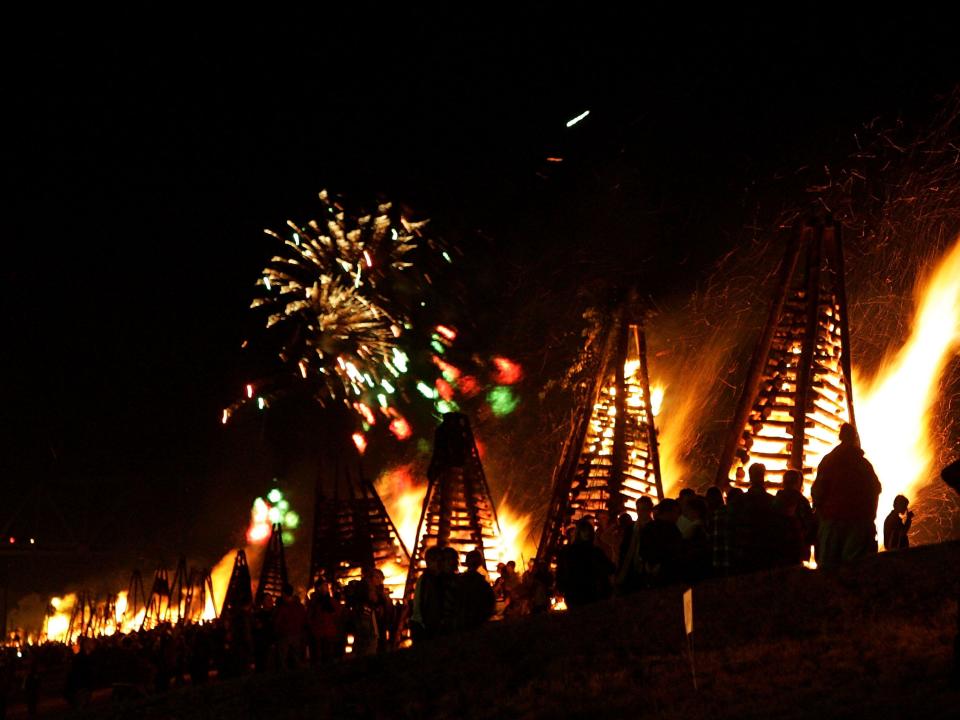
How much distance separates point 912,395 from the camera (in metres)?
23.5

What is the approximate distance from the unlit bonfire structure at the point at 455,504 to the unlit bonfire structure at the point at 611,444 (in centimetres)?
473

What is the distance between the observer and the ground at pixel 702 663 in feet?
32.0

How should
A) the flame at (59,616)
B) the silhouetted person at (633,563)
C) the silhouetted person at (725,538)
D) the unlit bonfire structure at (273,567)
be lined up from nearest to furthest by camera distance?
the silhouetted person at (725,538) < the silhouetted person at (633,563) < the unlit bonfire structure at (273,567) < the flame at (59,616)

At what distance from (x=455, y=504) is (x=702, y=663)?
55.6ft

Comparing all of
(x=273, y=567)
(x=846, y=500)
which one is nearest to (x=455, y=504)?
(x=846, y=500)

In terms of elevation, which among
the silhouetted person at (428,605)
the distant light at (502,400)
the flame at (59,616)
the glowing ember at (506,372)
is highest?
the flame at (59,616)

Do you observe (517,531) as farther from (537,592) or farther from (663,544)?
(663,544)

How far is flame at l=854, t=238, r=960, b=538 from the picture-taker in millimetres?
22703

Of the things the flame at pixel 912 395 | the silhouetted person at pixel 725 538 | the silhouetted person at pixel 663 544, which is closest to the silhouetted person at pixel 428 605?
the silhouetted person at pixel 663 544

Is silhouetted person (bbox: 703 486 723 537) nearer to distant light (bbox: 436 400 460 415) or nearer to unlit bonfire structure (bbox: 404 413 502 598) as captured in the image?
unlit bonfire structure (bbox: 404 413 502 598)

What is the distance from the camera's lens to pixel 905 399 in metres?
23.4

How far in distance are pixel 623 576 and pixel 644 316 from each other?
8920 mm

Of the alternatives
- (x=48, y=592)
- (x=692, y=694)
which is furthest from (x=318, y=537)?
(x=48, y=592)

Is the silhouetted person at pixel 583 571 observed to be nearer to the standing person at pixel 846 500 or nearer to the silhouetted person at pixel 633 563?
the silhouetted person at pixel 633 563
